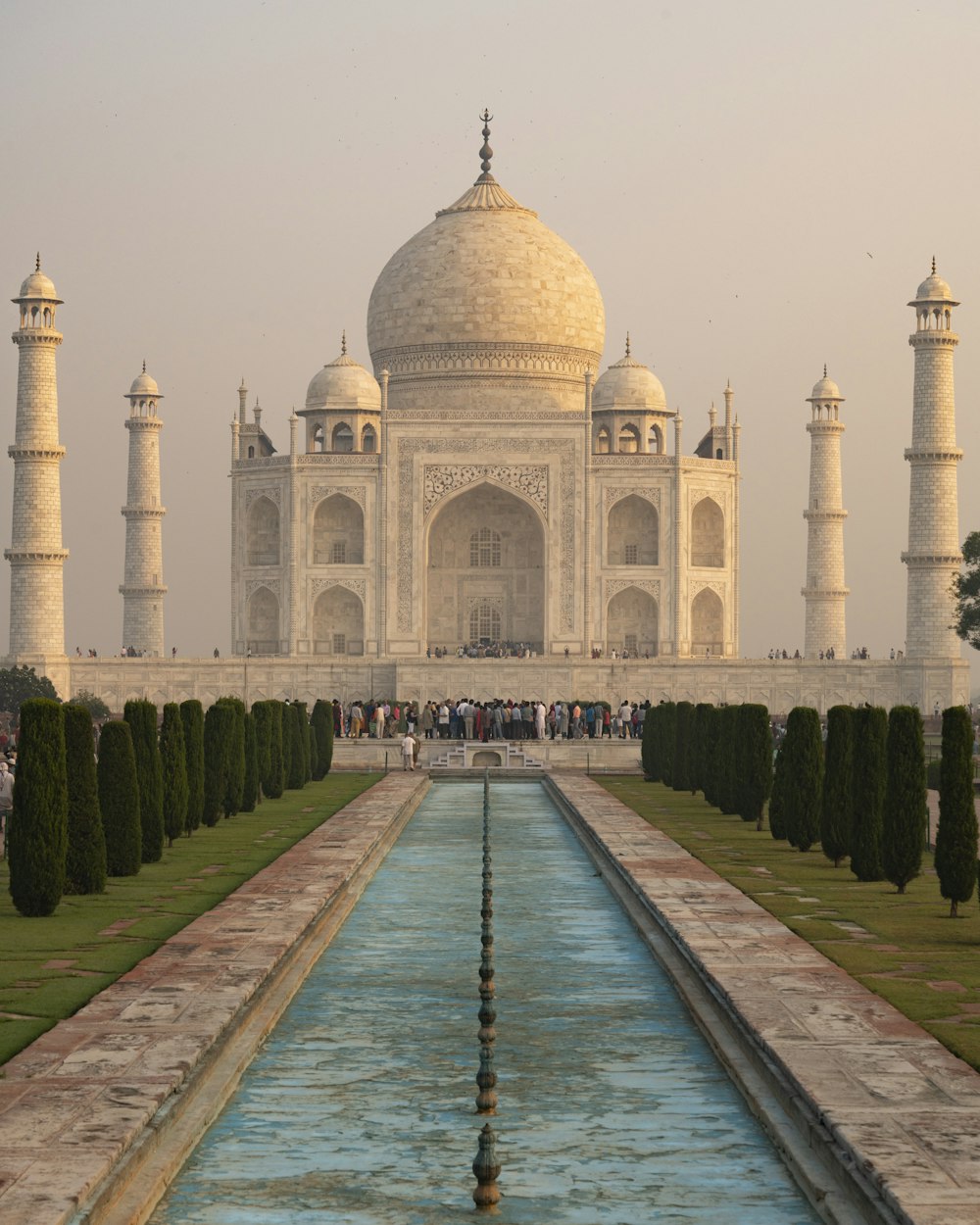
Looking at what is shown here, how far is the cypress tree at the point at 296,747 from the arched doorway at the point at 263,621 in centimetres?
1650

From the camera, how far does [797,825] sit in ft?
45.2

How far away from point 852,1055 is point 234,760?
11027mm

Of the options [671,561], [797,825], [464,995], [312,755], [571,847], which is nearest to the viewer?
[464,995]

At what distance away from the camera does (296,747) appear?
21266 millimetres

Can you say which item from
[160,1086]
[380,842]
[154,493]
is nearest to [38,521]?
[154,493]

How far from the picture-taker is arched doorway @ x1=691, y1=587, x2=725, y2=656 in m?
38.4

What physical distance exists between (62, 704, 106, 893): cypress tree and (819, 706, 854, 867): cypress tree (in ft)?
15.7

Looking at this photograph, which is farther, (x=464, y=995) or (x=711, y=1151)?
(x=464, y=995)

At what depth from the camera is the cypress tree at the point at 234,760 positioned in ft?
53.5

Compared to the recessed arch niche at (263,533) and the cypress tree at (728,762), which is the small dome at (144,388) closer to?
the recessed arch niche at (263,533)

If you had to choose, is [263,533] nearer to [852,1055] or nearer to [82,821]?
[82,821]

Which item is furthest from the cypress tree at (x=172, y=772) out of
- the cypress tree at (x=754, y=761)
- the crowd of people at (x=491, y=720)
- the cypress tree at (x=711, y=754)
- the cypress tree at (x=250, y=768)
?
the crowd of people at (x=491, y=720)

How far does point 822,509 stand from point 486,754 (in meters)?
15.7

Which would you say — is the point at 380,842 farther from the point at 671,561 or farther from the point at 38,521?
the point at 671,561
